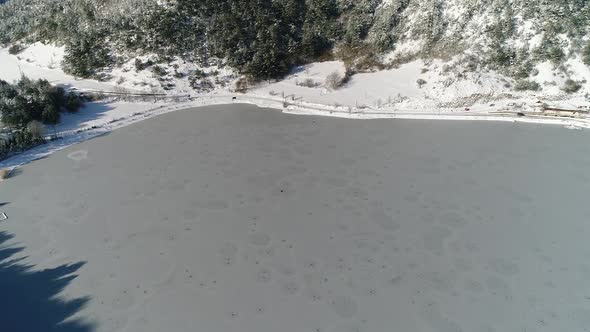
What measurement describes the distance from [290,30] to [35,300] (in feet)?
103

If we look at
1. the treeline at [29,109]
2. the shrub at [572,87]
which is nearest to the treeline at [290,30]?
the shrub at [572,87]

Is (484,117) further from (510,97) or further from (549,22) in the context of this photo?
(549,22)

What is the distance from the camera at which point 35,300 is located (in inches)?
780

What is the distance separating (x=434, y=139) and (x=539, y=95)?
11063 mm

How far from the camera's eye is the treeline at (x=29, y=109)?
3225 centimetres

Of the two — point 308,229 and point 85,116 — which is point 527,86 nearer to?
point 308,229

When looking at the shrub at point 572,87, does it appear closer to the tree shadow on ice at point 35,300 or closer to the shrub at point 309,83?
the shrub at point 309,83

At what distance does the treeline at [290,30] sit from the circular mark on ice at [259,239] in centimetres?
2038

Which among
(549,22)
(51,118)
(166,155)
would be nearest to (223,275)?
(166,155)

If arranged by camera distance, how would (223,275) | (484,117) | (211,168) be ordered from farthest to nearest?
1. (484,117)
2. (211,168)
3. (223,275)

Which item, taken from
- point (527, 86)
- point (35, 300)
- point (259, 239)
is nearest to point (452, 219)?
point (259, 239)

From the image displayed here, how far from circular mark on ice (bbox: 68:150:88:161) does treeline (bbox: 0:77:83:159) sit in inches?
137

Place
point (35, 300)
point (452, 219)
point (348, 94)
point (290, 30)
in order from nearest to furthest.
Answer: point (35, 300) → point (452, 219) → point (348, 94) → point (290, 30)

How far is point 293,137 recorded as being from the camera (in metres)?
31.8
